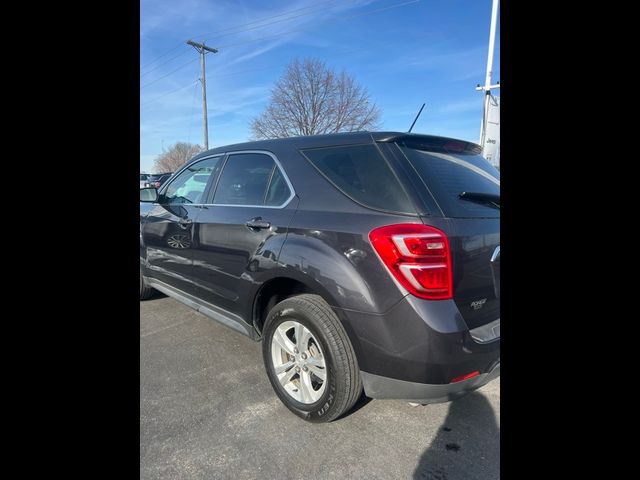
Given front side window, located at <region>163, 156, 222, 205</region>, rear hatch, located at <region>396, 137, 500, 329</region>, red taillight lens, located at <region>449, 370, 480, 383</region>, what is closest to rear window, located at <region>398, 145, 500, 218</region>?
rear hatch, located at <region>396, 137, 500, 329</region>

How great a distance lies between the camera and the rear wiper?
2121mm

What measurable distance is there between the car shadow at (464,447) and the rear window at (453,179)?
1.32m

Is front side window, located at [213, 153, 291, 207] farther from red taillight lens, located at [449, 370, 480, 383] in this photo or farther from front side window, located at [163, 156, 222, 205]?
red taillight lens, located at [449, 370, 480, 383]

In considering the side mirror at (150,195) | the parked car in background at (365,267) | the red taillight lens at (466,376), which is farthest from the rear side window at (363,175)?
the side mirror at (150,195)

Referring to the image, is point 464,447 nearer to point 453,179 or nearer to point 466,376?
point 466,376

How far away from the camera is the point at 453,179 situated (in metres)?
2.19

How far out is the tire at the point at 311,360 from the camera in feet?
6.77

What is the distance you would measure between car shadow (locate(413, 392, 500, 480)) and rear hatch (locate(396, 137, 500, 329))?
0.75 m

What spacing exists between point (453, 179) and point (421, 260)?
0.65 metres
